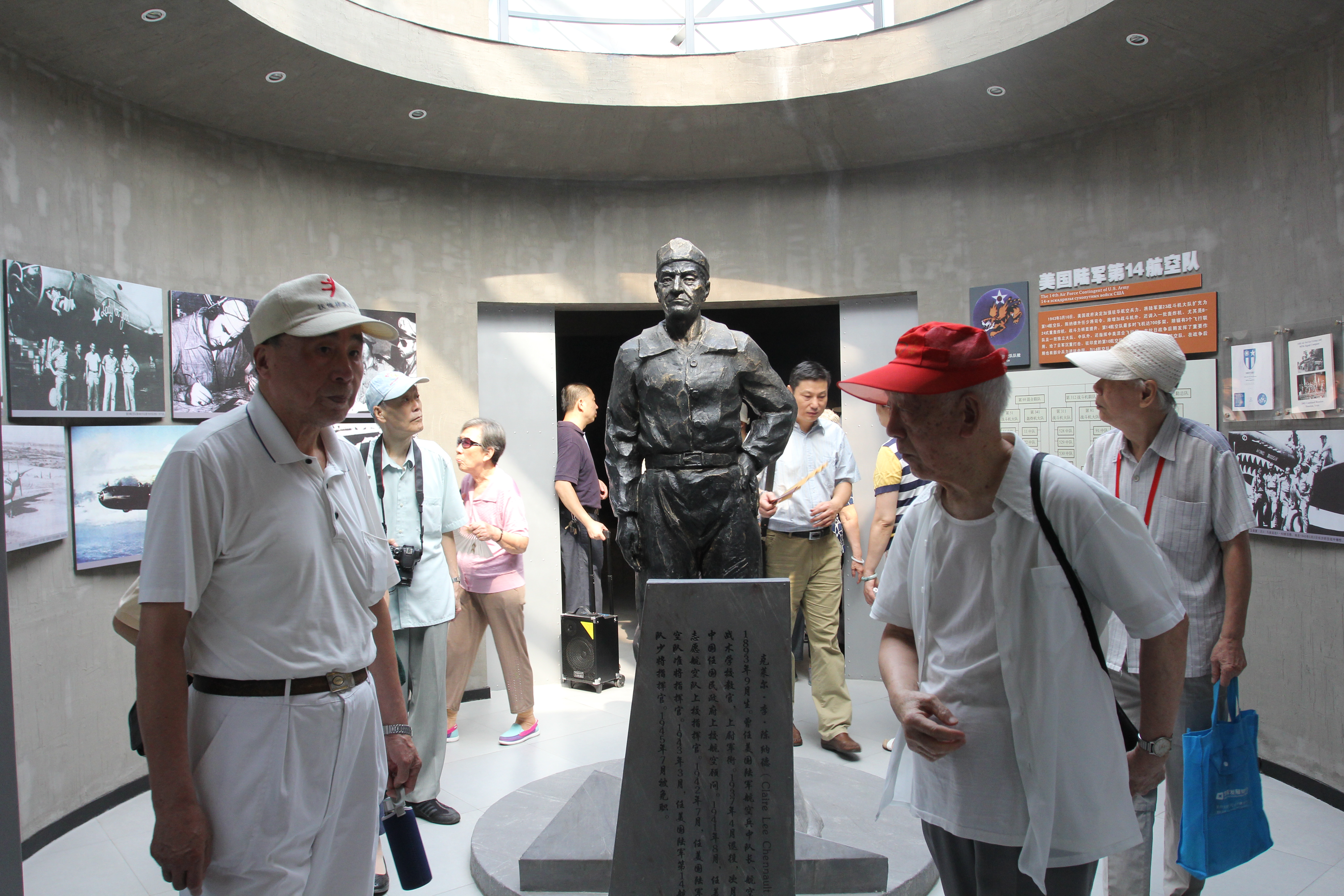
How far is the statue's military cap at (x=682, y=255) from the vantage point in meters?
3.71

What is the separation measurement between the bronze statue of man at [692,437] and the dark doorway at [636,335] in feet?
17.4

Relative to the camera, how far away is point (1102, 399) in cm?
288

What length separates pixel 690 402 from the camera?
12.2 ft

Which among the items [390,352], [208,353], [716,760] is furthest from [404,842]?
[390,352]

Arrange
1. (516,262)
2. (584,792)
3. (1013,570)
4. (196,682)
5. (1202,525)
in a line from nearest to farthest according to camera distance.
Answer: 1. (1013,570)
2. (196,682)
3. (1202,525)
4. (584,792)
5. (516,262)

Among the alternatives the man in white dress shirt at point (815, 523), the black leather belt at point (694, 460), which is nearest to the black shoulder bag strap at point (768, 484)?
the man in white dress shirt at point (815, 523)

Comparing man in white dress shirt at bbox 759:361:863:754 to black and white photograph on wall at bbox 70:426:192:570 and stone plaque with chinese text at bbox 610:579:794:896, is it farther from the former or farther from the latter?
black and white photograph on wall at bbox 70:426:192:570

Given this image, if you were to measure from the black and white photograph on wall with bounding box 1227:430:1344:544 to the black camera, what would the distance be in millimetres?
3805

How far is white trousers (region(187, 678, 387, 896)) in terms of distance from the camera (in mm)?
1691

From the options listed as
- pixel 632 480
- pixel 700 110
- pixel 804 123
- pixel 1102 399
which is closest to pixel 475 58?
pixel 700 110

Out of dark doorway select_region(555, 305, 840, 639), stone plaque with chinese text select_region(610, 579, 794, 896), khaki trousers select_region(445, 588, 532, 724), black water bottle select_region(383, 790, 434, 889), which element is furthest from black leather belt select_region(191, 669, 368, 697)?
dark doorway select_region(555, 305, 840, 639)

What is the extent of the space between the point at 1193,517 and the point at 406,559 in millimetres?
2964

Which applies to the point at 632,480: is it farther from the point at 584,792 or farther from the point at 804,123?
the point at 804,123

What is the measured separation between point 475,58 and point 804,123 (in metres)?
1.99
